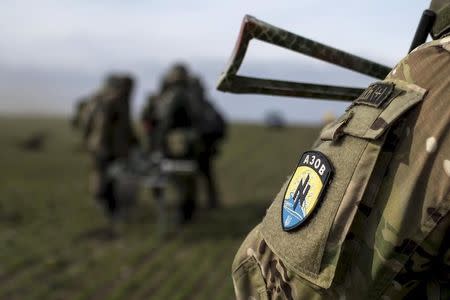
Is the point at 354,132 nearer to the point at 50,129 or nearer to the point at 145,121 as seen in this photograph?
the point at 145,121

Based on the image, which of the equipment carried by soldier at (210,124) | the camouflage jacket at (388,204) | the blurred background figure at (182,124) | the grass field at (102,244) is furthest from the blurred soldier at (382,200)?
the equipment carried by soldier at (210,124)

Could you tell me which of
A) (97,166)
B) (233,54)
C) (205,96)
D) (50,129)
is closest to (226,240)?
(97,166)

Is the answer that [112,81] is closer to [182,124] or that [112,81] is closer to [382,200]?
[182,124]

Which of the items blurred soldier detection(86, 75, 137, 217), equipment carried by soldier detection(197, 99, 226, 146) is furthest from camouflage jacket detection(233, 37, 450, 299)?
equipment carried by soldier detection(197, 99, 226, 146)

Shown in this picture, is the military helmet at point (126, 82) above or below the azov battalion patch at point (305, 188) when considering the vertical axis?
below

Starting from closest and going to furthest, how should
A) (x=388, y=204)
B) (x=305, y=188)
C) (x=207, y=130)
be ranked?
1. (x=388, y=204)
2. (x=305, y=188)
3. (x=207, y=130)

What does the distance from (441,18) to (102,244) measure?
7.15 metres

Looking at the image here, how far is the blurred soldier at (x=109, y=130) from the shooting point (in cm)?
895

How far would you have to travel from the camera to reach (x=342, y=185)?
136 cm

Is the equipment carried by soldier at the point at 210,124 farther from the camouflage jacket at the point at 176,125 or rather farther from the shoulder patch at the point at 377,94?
the shoulder patch at the point at 377,94

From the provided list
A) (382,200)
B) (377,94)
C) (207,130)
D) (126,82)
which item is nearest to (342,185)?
(382,200)

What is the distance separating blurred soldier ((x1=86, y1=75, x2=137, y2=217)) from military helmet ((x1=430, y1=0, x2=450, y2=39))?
7651mm

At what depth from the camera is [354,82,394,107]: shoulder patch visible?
1.37 m

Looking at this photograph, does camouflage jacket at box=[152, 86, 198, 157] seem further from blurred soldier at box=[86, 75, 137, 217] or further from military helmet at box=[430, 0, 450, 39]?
military helmet at box=[430, 0, 450, 39]
